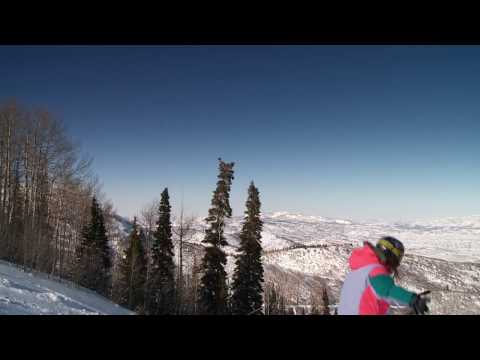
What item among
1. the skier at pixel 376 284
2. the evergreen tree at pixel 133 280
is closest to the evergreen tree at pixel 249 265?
the evergreen tree at pixel 133 280

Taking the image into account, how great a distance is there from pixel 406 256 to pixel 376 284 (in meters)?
17.3

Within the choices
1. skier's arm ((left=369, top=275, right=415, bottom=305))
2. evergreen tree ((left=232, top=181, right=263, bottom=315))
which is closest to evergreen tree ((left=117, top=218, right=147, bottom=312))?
evergreen tree ((left=232, top=181, right=263, bottom=315))

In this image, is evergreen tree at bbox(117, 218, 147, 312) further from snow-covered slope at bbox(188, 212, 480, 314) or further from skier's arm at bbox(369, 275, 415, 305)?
skier's arm at bbox(369, 275, 415, 305)

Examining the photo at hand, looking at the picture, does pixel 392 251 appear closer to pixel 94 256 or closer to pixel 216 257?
pixel 216 257

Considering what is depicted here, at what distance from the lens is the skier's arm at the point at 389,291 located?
1863 millimetres

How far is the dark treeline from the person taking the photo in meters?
14.1

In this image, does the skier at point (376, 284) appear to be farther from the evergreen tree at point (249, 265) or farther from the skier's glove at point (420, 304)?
the evergreen tree at point (249, 265)

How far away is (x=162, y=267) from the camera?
1792cm

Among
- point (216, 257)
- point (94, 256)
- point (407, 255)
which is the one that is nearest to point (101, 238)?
point (94, 256)
